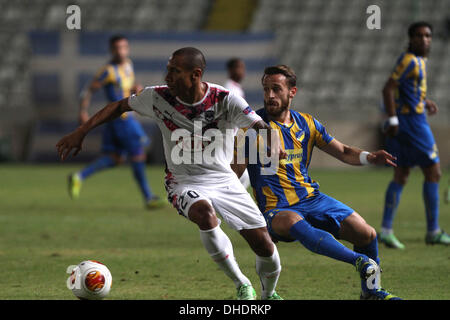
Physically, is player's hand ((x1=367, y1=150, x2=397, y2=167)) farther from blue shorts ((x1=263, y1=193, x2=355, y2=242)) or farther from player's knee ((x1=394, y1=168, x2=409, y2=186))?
player's knee ((x1=394, y1=168, x2=409, y2=186))

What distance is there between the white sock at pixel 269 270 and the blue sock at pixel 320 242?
18 cm

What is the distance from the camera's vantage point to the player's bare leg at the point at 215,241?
4793 millimetres

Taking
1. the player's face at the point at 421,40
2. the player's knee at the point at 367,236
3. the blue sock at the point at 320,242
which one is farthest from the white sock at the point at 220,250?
the player's face at the point at 421,40

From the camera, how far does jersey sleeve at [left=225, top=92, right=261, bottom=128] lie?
4.86 m

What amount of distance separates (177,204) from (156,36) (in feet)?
52.1

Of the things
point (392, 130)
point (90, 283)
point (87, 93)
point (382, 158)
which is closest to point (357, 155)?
point (382, 158)

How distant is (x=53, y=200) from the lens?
465 inches

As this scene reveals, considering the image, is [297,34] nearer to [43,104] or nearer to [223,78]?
[223,78]

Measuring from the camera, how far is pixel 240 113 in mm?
4914

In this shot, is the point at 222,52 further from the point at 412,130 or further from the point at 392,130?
the point at 392,130

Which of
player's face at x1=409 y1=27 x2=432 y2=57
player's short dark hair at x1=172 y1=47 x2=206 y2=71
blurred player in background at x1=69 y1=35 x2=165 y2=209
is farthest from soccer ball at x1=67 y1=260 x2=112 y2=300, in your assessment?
blurred player in background at x1=69 y1=35 x2=165 y2=209

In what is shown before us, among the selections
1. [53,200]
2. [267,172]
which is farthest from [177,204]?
[53,200]

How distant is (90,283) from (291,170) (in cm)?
142

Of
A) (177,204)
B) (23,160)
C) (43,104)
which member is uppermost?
(177,204)
